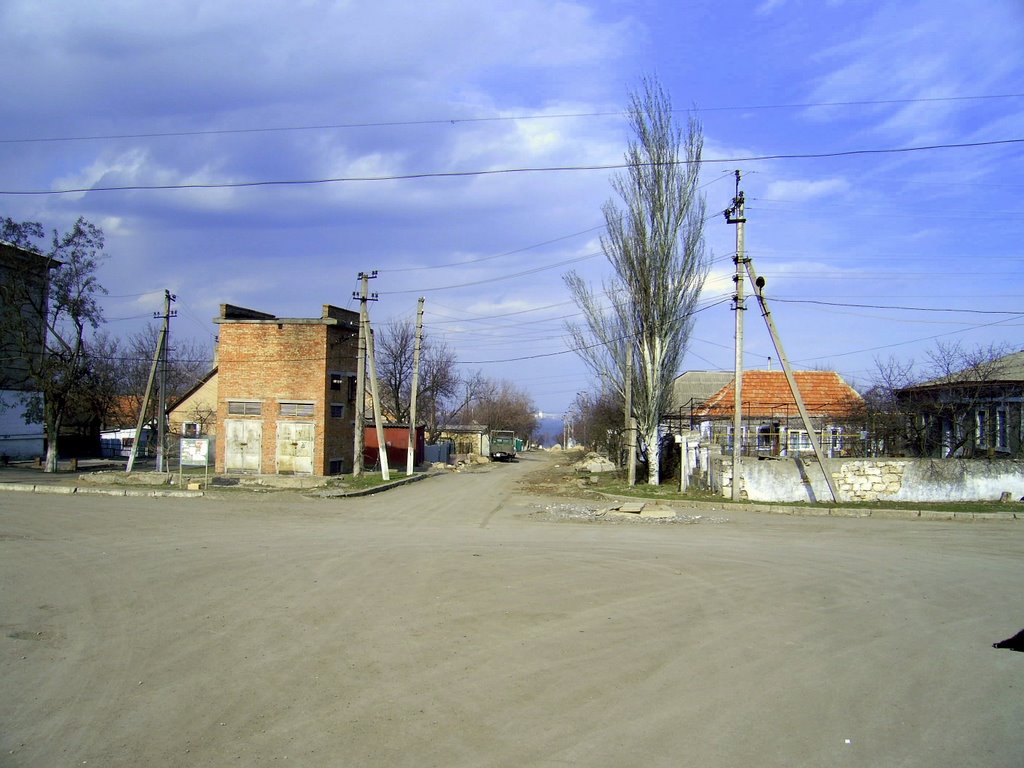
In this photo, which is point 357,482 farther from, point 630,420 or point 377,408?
point 630,420

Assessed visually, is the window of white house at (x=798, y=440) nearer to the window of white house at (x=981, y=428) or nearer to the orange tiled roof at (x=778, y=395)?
the orange tiled roof at (x=778, y=395)

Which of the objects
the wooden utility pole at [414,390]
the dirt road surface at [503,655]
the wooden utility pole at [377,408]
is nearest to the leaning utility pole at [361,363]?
the wooden utility pole at [377,408]

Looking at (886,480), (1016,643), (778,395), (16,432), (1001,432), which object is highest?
(778,395)

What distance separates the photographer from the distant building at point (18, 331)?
3319 centimetres

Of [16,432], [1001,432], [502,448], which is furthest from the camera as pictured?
[502,448]

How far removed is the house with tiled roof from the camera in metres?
29.9

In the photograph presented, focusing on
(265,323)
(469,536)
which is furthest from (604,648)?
(265,323)

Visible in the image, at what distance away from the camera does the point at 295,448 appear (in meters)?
32.8

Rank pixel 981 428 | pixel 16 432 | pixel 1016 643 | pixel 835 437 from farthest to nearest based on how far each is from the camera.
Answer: pixel 16 432
pixel 835 437
pixel 981 428
pixel 1016 643

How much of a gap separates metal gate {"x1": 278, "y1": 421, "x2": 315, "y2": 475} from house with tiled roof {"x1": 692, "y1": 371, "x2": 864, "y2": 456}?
56.6 feet

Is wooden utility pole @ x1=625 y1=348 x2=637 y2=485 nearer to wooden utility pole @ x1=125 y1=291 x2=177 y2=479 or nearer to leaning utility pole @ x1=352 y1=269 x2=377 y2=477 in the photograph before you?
leaning utility pole @ x1=352 y1=269 x2=377 y2=477

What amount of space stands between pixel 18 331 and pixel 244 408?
11.0m

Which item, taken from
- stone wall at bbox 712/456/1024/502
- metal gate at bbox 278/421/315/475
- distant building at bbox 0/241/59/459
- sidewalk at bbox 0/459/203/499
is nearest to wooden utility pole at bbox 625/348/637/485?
stone wall at bbox 712/456/1024/502

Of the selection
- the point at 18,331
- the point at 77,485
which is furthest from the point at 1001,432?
the point at 18,331
